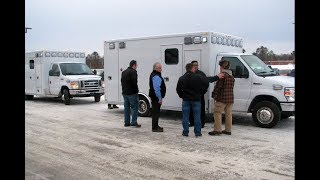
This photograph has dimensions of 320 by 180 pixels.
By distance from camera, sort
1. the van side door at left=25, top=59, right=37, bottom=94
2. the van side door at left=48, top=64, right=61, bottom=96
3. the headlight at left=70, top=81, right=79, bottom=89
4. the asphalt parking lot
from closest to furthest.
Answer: the asphalt parking lot → the headlight at left=70, top=81, right=79, bottom=89 → the van side door at left=48, top=64, right=61, bottom=96 → the van side door at left=25, top=59, right=37, bottom=94

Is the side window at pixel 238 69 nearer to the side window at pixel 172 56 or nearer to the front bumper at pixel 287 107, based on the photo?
the front bumper at pixel 287 107

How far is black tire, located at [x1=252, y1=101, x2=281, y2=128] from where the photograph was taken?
32.2ft

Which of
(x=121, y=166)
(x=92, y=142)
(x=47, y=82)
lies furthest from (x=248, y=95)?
(x=47, y=82)

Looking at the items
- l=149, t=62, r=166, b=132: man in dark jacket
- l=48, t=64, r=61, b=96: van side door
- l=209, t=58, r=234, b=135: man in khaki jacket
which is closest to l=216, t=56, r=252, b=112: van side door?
l=209, t=58, r=234, b=135: man in khaki jacket

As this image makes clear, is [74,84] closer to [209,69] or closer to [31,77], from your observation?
[31,77]

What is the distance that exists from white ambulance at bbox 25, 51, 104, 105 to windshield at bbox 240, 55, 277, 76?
9.09 meters

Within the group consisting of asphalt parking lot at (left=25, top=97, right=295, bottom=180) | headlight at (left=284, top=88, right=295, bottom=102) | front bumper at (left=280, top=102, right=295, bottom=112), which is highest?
headlight at (left=284, top=88, right=295, bottom=102)

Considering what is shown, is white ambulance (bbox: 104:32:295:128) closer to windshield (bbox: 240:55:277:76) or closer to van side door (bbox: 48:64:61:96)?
windshield (bbox: 240:55:277:76)

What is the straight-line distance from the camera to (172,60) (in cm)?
1157

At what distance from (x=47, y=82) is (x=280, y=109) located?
12.4 meters

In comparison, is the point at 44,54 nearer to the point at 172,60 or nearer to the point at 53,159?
the point at 172,60
